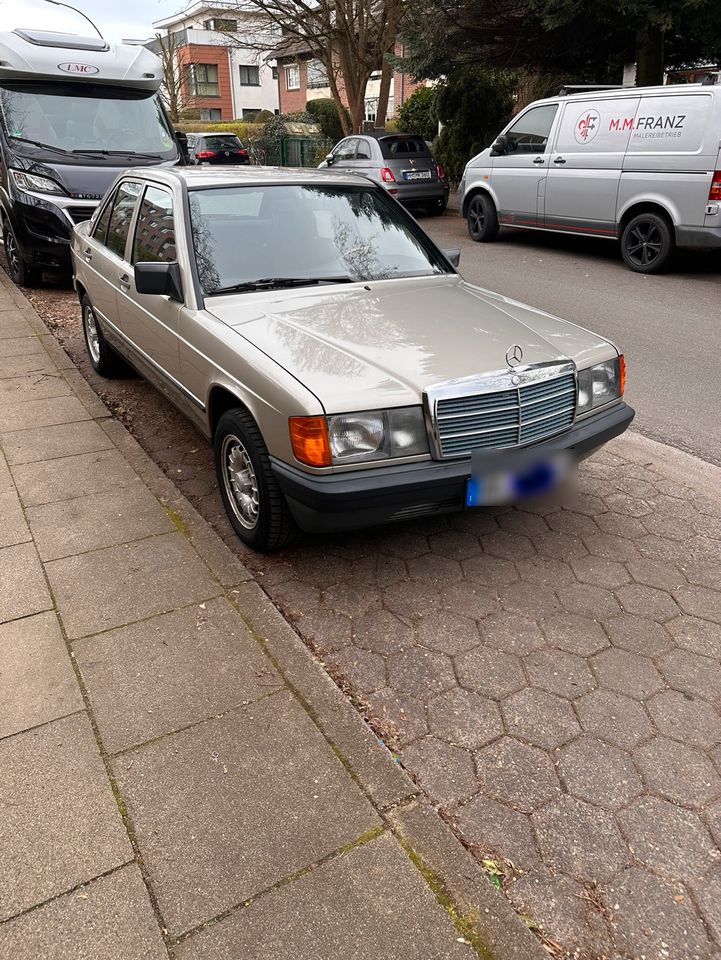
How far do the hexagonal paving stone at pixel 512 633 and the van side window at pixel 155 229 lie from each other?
8.54ft

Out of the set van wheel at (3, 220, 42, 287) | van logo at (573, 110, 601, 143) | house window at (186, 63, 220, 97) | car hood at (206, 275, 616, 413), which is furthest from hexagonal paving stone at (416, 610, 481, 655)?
house window at (186, 63, 220, 97)

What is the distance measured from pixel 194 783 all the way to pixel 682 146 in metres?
9.38

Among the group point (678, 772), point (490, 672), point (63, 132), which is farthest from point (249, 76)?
point (678, 772)

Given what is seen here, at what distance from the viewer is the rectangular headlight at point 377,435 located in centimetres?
295

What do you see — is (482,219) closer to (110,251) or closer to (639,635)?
(110,251)

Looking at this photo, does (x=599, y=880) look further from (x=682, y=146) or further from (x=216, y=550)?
(x=682, y=146)

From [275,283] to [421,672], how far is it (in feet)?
7.34

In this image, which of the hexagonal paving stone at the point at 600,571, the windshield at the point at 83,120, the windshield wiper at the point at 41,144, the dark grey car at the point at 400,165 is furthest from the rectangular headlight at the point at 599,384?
the dark grey car at the point at 400,165

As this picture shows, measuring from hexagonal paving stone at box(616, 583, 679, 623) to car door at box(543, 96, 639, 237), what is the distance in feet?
26.1

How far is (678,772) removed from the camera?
2414mm

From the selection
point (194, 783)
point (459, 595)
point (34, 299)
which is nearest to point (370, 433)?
point (459, 595)

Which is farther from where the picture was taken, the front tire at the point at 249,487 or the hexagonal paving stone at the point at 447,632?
the front tire at the point at 249,487

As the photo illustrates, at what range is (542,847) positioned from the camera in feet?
7.14

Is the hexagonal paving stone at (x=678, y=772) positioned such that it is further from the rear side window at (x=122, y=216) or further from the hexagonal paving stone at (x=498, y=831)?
the rear side window at (x=122, y=216)
